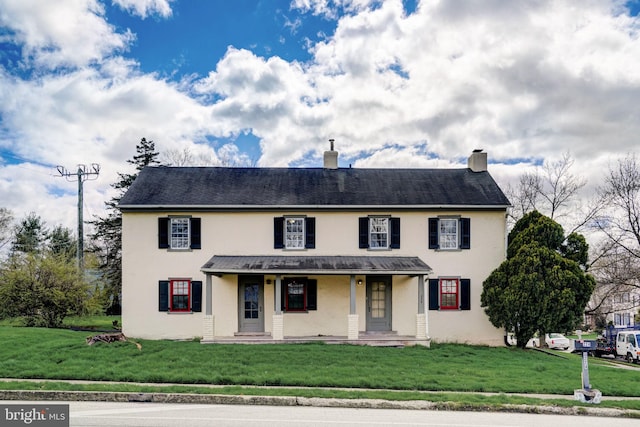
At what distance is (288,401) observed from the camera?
325 inches

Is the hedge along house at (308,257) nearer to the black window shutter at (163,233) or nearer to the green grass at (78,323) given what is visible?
the black window shutter at (163,233)

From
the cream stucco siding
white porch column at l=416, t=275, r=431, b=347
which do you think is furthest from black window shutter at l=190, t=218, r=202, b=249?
white porch column at l=416, t=275, r=431, b=347

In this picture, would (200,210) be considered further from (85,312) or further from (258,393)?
(258,393)

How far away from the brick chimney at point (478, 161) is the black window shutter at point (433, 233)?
12.5 ft

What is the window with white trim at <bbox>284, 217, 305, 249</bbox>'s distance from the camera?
17.4 meters

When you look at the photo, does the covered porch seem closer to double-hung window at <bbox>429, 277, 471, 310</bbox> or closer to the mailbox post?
double-hung window at <bbox>429, 277, 471, 310</bbox>

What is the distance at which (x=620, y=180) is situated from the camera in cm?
2350

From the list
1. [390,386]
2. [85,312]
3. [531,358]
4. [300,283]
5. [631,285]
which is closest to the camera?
[390,386]

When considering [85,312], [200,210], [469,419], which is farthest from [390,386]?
[85,312]

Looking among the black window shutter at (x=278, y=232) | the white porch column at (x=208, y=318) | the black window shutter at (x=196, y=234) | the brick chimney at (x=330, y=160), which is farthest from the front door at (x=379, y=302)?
the black window shutter at (x=196, y=234)

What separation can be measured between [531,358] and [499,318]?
2.12 m

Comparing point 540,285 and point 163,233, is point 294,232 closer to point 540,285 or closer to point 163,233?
point 163,233

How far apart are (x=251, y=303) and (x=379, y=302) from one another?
5.03m

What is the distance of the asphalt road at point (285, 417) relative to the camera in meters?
6.94
